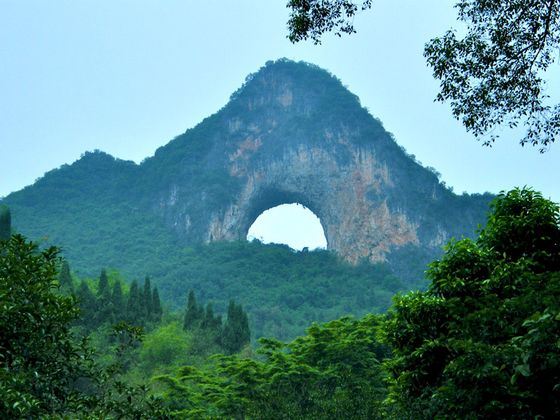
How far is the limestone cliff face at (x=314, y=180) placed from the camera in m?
94.0

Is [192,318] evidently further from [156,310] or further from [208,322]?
[156,310]

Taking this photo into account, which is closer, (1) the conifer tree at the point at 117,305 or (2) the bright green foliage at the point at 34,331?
(2) the bright green foliage at the point at 34,331

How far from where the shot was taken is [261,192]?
99562 millimetres

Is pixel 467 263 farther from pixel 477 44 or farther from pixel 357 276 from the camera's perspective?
pixel 357 276

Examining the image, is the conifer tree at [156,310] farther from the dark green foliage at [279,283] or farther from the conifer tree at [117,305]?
the dark green foliage at [279,283]

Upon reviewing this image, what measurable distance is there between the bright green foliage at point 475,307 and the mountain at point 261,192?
71615 mm

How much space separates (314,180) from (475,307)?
293ft

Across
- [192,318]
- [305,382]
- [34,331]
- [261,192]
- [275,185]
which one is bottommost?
[34,331]

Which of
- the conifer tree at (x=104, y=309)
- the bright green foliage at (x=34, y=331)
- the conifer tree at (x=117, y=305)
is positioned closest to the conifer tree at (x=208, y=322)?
the conifer tree at (x=117, y=305)

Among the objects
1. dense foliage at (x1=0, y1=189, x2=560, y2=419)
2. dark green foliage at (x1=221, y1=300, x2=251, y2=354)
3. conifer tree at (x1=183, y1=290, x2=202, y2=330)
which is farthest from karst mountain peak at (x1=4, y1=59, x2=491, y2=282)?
dense foliage at (x1=0, y1=189, x2=560, y2=419)

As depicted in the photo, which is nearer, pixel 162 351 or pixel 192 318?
pixel 162 351

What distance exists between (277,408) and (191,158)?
92939 mm

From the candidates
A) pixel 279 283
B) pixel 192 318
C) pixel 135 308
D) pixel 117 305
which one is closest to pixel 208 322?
pixel 192 318

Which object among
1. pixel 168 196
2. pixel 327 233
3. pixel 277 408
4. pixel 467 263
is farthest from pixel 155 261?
pixel 467 263
